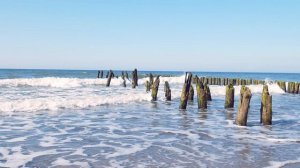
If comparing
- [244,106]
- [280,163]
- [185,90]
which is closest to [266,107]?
[244,106]

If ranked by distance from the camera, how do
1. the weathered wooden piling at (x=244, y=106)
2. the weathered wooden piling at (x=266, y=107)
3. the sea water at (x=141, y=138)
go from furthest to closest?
the weathered wooden piling at (x=266, y=107), the weathered wooden piling at (x=244, y=106), the sea water at (x=141, y=138)

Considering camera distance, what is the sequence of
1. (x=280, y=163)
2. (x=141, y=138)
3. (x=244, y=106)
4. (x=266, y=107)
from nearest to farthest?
(x=280, y=163), (x=141, y=138), (x=244, y=106), (x=266, y=107)

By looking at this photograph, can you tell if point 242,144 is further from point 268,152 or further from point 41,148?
point 41,148

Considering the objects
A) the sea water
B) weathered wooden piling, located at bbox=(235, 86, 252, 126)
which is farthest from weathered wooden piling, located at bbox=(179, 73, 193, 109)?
weathered wooden piling, located at bbox=(235, 86, 252, 126)

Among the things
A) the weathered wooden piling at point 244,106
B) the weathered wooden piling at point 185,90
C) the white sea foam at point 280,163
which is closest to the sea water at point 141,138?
the white sea foam at point 280,163

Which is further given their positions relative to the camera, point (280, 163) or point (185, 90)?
point (185, 90)

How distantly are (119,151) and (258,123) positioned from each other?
756 centimetres

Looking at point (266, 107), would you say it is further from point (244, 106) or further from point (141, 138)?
point (141, 138)

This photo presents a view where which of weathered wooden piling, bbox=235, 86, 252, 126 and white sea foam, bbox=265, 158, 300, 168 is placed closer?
white sea foam, bbox=265, 158, 300, 168

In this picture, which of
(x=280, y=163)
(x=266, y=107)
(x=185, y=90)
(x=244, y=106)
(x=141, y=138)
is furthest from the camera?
(x=185, y=90)

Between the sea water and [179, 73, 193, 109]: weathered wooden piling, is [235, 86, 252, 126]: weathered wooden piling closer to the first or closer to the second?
the sea water

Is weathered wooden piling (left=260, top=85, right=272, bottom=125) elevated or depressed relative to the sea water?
elevated

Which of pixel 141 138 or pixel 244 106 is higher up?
pixel 244 106

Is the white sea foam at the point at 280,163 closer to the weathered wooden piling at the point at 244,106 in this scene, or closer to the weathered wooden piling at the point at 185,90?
the weathered wooden piling at the point at 244,106
